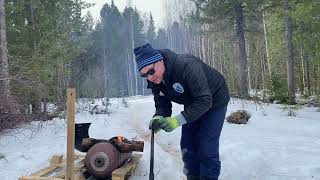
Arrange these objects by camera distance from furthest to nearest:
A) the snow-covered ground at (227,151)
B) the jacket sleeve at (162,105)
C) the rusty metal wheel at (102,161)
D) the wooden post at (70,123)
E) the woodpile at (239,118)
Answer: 1. the woodpile at (239,118)
2. the snow-covered ground at (227,151)
3. the rusty metal wheel at (102,161)
4. the jacket sleeve at (162,105)
5. the wooden post at (70,123)

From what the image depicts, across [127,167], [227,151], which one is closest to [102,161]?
[127,167]

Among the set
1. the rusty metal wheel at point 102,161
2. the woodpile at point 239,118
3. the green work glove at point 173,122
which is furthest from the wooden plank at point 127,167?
the woodpile at point 239,118

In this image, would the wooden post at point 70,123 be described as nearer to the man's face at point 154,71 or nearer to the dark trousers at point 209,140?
the man's face at point 154,71

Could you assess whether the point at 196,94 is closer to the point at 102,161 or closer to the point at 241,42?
the point at 102,161

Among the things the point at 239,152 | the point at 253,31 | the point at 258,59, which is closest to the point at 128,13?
the point at 258,59

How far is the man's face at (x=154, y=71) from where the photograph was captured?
389 cm

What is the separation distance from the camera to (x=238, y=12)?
21078 mm

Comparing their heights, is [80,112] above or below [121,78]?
below

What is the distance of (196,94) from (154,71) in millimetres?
449

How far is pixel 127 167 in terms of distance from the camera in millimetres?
5125

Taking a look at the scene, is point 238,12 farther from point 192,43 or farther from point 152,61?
point 192,43

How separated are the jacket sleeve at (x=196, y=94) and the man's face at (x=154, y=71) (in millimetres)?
227

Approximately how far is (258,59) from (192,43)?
16472 millimetres

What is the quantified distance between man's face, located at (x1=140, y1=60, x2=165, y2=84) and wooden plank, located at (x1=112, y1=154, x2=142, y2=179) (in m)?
1.34
